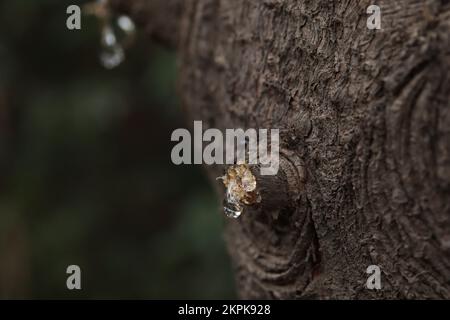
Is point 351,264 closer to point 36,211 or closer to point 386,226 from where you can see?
point 386,226

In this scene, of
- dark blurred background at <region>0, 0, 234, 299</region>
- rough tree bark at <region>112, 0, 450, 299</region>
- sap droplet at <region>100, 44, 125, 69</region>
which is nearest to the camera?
rough tree bark at <region>112, 0, 450, 299</region>

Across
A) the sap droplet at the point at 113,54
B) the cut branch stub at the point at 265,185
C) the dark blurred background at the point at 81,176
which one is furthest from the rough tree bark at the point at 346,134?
the dark blurred background at the point at 81,176

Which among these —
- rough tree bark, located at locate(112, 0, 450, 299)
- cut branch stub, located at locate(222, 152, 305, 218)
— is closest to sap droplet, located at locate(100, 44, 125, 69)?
rough tree bark, located at locate(112, 0, 450, 299)

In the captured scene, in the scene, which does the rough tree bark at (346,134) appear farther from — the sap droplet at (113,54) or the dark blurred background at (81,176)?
the dark blurred background at (81,176)

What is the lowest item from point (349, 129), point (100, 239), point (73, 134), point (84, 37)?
point (100, 239)

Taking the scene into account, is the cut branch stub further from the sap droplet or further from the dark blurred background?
the dark blurred background

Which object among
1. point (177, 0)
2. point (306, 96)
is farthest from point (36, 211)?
point (306, 96)
